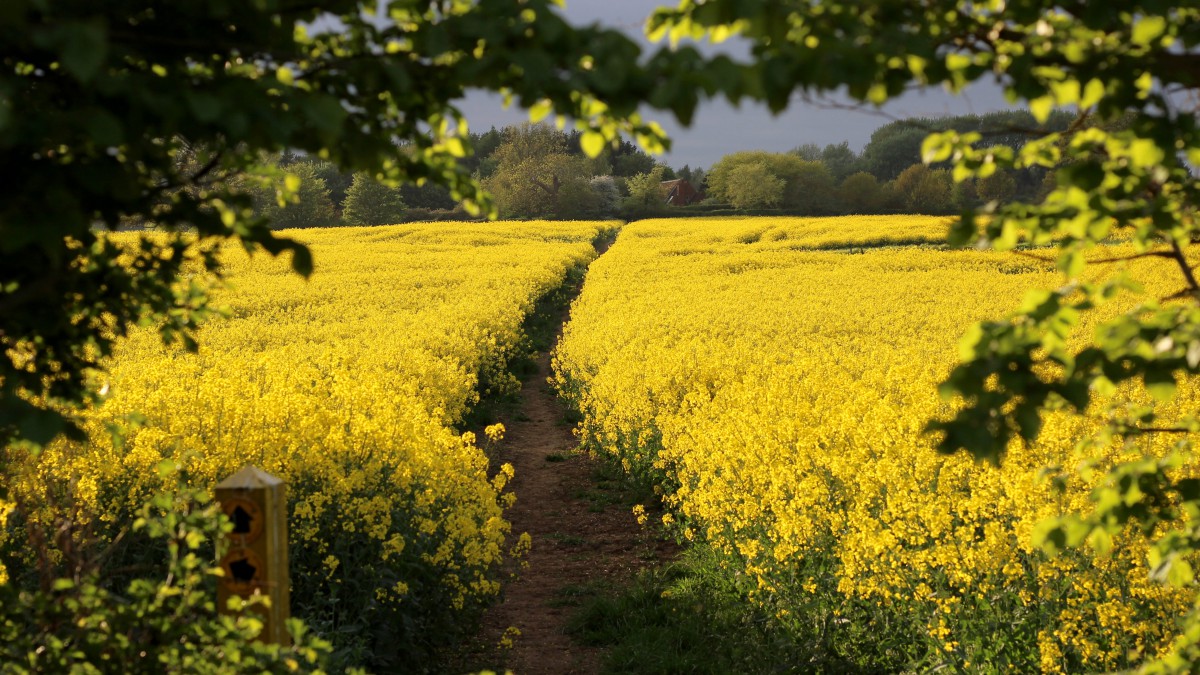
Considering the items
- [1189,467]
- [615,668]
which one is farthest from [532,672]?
[1189,467]

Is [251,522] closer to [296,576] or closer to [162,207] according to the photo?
[162,207]

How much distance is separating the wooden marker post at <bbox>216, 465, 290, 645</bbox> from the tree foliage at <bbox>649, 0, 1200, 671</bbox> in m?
2.39

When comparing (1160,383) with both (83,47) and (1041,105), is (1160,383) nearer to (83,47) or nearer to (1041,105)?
(1041,105)

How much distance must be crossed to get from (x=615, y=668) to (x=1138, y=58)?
567 cm

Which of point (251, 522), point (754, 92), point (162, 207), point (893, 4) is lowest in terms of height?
point (251, 522)

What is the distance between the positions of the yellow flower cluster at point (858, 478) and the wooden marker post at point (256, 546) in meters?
2.56

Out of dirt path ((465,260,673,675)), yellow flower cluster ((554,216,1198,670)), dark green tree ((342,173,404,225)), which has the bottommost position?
dark green tree ((342,173,404,225))

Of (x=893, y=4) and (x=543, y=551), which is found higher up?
(x=893, y=4)

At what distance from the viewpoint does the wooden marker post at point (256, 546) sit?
370cm

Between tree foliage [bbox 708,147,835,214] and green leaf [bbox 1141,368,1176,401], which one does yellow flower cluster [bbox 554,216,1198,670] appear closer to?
green leaf [bbox 1141,368,1176,401]

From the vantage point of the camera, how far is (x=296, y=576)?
609cm

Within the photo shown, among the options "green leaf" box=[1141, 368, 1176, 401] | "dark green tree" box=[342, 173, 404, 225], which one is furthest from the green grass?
"dark green tree" box=[342, 173, 404, 225]

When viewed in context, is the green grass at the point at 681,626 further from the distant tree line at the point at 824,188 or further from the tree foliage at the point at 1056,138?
the distant tree line at the point at 824,188

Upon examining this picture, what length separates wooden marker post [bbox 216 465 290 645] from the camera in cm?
370
